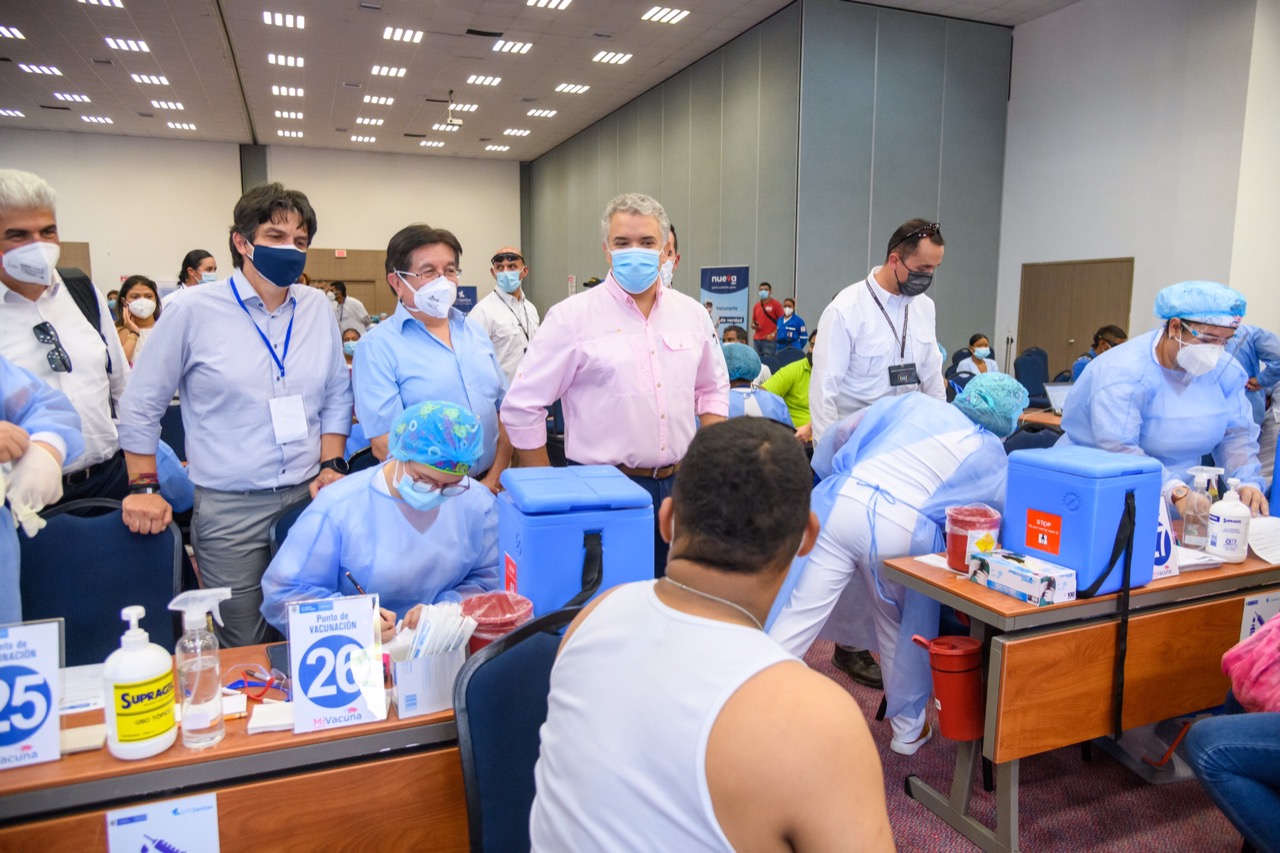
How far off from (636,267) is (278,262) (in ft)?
3.50

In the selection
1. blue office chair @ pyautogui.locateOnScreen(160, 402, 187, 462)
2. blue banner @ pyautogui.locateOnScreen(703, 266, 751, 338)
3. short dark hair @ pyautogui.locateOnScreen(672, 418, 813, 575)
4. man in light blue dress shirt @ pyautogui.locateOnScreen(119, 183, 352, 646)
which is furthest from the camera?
blue banner @ pyautogui.locateOnScreen(703, 266, 751, 338)

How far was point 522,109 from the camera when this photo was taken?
13.5 meters

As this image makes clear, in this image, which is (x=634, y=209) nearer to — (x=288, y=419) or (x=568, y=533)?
(x=288, y=419)

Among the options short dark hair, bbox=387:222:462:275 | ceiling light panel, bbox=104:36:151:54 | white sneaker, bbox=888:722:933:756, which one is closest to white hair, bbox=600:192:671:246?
short dark hair, bbox=387:222:462:275

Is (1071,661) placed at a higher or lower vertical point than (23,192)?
lower

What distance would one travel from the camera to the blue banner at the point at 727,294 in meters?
10.4

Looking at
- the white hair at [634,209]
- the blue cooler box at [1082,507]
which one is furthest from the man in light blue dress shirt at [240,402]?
the blue cooler box at [1082,507]

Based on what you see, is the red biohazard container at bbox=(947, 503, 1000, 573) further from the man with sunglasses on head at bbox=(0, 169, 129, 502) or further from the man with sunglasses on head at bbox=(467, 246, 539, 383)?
the man with sunglasses on head at bbox=(467, 246, 539, 383)

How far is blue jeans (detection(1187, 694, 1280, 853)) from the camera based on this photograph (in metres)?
1.77

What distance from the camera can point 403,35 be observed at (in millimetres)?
9844

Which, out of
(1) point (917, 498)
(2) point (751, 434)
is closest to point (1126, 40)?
(1) point (917, 498)

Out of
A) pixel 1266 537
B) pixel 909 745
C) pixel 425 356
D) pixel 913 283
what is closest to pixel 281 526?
pixel 425 356

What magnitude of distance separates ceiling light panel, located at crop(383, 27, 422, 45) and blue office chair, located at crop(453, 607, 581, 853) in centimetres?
994

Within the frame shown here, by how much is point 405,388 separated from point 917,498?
166cm
